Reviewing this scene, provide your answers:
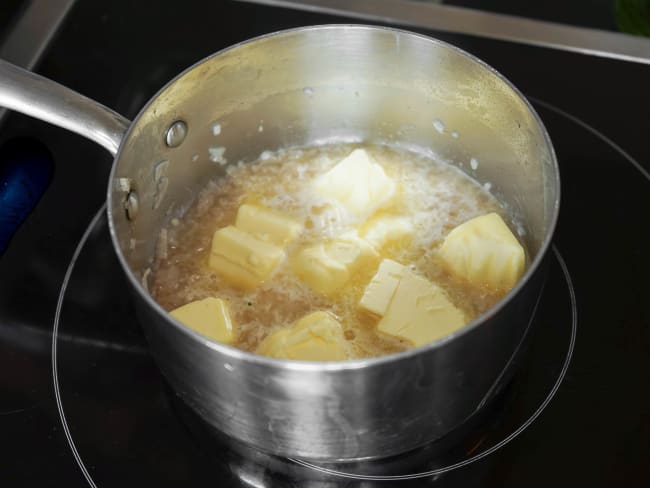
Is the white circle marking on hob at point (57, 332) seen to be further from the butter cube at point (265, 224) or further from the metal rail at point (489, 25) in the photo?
the metal rail at point (489, 25)

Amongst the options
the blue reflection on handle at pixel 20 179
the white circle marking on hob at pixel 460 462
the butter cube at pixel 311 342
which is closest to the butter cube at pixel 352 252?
the butter cube at pixel 311 342

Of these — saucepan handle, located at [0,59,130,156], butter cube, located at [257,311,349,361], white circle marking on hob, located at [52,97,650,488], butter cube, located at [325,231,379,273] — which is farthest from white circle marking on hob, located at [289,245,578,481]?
saucepan handle, located at [0,59,130,156]

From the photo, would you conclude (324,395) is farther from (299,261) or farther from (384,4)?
(384,4)

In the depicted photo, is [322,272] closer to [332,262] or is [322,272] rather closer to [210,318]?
[332,262]

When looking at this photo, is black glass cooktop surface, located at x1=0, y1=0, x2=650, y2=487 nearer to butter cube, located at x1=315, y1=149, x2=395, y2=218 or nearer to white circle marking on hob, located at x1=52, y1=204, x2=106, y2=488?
white circle marking on hob, located at x1=52, y1=204, x2=106, y2=488

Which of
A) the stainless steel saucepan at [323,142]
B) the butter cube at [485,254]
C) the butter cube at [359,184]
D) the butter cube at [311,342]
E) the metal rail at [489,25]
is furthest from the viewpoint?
the metal rail at [489,25]

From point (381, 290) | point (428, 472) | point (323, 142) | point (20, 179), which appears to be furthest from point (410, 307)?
point (20, 179)

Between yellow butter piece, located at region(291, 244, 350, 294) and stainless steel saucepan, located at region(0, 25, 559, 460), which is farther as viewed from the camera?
yellow butter piece, located at region(291, 244, 350, 294)
